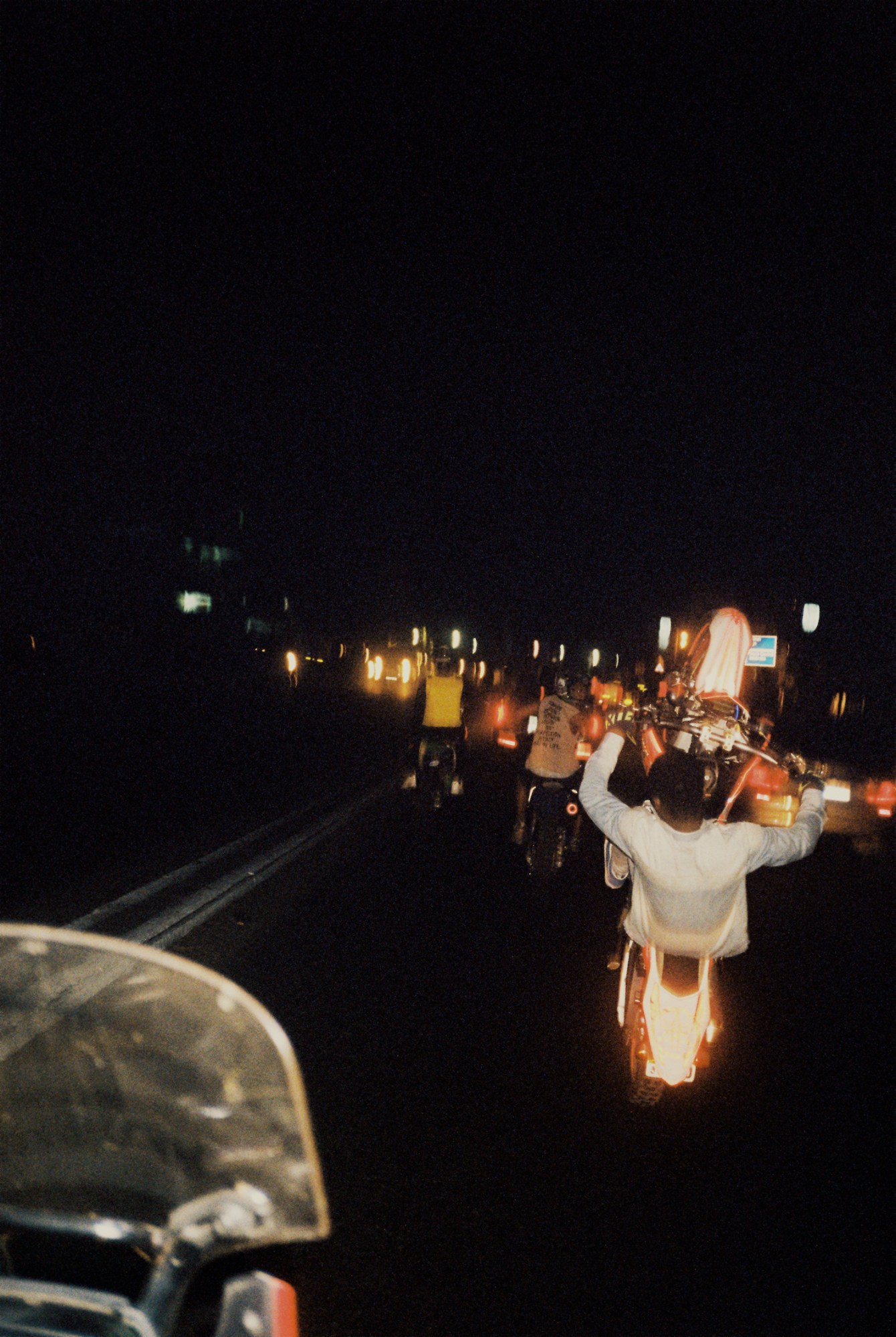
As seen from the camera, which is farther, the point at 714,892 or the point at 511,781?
the point at 511,781

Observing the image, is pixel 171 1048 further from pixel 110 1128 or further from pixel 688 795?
pixel 688 795

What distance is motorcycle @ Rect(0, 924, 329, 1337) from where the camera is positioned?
1622 mm

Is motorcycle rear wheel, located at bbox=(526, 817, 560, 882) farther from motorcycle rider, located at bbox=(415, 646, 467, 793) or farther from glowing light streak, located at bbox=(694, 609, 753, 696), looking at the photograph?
motorcycle rider, located at bbox=(415, 646, 467, 793)

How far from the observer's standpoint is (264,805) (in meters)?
13.3

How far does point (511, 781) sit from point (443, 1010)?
40.0 ft

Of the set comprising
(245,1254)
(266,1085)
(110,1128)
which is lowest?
(245,1254)

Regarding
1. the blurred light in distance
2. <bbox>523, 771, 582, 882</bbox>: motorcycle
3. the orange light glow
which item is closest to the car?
the orange light glow

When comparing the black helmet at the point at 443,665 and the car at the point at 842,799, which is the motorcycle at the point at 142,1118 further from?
the black helmet at the point at 443,665

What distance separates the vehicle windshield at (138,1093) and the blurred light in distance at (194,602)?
4225cm

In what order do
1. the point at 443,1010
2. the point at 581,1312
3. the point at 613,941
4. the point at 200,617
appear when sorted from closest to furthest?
1. the point at 581,1312
2. the point at 443,1010
3. the point at 613,941
4. the point at 200,617

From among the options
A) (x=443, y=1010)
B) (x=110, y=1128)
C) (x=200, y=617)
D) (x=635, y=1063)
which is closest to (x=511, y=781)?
(x=443, y=1010)

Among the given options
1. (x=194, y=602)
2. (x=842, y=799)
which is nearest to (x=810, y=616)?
(x=842, y=799)

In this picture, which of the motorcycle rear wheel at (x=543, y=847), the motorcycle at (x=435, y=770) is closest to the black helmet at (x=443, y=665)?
the motorcycle at (x=435, y=770)

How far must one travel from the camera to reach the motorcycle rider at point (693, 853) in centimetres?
418
